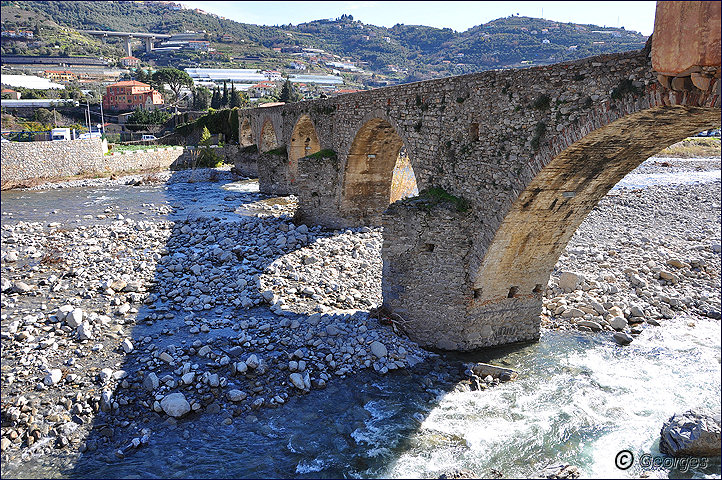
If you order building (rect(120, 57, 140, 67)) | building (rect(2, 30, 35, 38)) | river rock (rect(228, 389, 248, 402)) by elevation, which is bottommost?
river rock (rect(228, 389, 248, 402))

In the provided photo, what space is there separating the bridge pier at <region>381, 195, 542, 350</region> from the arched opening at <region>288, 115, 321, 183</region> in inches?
483

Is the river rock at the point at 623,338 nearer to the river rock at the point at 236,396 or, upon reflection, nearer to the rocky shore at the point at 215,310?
the rocky shore at the point at 215,310

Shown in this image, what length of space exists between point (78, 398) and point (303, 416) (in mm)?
2867

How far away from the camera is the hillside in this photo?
7094 cm

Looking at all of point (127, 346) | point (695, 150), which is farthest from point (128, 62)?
point (127, 346)

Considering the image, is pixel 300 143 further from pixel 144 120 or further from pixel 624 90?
pixel 144 120

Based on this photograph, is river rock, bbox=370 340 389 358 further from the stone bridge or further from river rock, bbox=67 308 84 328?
river rock, bbox=67 308 84 328

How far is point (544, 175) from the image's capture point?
6.82 metres

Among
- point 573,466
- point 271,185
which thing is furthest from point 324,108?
point 573,466

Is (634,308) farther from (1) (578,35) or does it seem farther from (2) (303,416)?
(1) (578,35)

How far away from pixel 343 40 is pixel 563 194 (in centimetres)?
16372

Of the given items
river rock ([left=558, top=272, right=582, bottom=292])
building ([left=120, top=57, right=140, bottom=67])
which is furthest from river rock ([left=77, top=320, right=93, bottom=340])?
building ([left=120, top=57, right=140, bottom=67])

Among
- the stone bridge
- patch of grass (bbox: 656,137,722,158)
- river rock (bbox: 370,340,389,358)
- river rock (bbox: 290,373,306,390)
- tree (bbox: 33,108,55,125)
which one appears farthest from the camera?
tree (bbox: 33,108,55,125)

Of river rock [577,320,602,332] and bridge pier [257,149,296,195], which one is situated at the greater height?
bridge pier [257,149,296,195]
